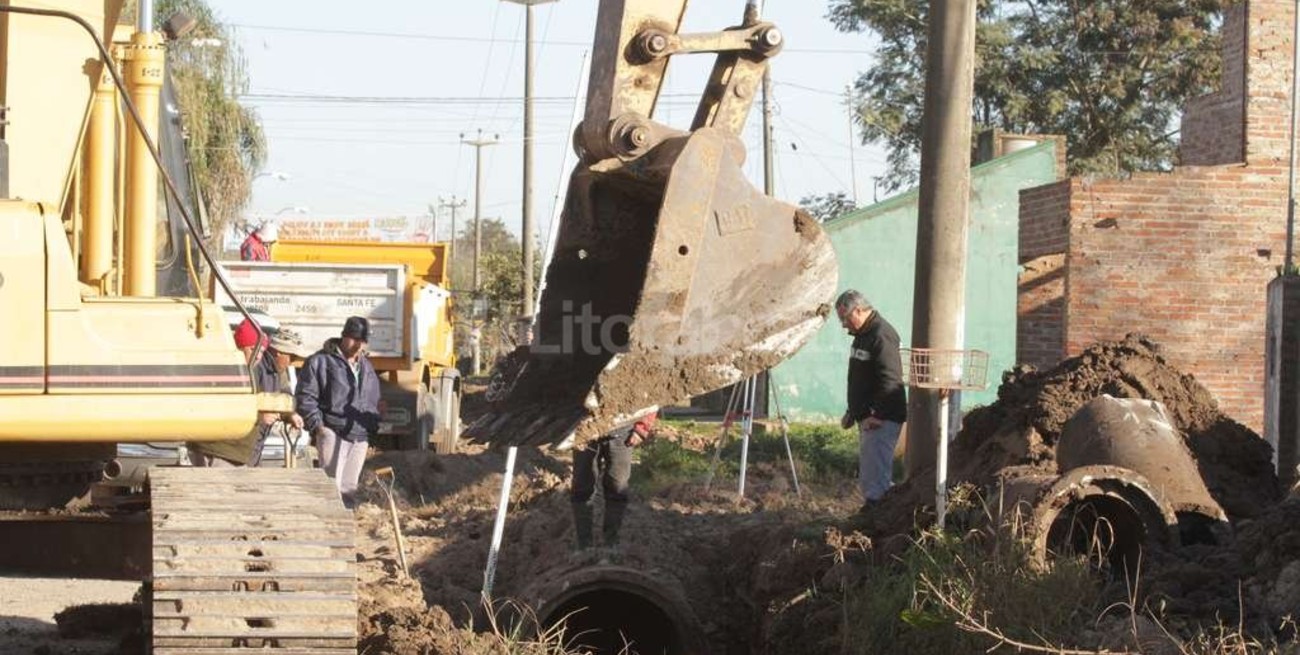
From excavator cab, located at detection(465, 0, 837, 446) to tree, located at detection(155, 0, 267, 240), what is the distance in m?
29.1

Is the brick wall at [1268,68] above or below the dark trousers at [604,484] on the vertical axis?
above

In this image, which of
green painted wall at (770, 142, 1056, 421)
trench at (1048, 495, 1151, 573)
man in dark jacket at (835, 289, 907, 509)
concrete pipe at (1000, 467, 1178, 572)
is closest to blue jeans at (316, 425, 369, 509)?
man in dark jacket at (835, 289, 907, 509)

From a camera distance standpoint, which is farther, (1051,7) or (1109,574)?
(1051,7)

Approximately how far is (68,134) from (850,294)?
20.2 feet

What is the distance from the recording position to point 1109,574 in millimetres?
7715

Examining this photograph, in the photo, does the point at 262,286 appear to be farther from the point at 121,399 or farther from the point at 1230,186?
the point at 121,399

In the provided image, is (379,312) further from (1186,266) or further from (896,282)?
(1186,266)

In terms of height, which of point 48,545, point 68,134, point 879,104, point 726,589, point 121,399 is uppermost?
point 879,104

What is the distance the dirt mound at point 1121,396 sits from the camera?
30.0ft

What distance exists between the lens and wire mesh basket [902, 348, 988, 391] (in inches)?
347

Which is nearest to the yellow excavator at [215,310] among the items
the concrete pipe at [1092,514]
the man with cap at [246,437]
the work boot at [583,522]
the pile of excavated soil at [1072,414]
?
the man with cap at [246,437]

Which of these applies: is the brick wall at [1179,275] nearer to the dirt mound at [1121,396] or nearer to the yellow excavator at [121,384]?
the dirt mound at [1121,396]

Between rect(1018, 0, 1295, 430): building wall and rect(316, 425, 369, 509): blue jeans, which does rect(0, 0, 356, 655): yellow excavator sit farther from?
rect(1018, 0, 1295, 430): building wall

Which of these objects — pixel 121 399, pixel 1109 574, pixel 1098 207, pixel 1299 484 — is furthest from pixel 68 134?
pixel 1098 207
